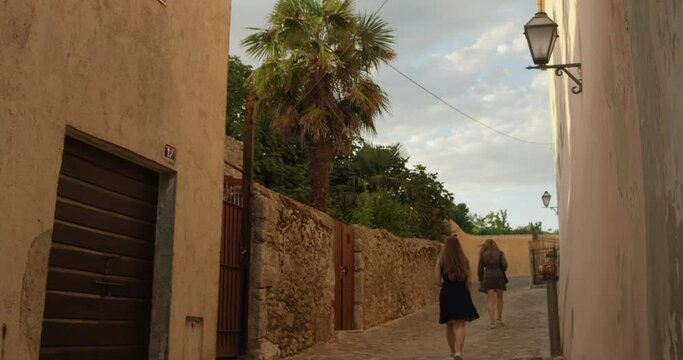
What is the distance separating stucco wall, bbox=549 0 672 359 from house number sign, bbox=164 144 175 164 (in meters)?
3.47

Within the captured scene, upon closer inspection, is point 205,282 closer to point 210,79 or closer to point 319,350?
point 210,79

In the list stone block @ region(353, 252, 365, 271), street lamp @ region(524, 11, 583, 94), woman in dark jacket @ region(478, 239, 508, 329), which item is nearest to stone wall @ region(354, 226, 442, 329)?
stone block @ region(353, 252, 365, 271)

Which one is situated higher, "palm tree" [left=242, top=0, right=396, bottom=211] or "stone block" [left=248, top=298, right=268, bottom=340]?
"palm tree" [left=242, top=0, right=396, bottom=211]

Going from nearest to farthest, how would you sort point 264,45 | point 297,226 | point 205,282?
point 205,282 → point 297,226 → point 264,45

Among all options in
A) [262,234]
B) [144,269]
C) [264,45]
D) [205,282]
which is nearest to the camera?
[144,269]

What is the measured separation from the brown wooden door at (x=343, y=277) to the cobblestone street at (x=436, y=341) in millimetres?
306

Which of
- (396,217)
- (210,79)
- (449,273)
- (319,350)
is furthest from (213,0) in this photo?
(396,217)

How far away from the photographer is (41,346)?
480 cm

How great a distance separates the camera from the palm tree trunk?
14586mm

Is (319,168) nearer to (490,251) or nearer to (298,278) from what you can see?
(490,251)

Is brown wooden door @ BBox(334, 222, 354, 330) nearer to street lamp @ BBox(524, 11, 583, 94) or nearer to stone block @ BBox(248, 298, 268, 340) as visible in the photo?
stone block @ BBox(248, 298, 268, 340)

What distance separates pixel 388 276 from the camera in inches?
625

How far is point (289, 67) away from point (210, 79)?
7.11 meters

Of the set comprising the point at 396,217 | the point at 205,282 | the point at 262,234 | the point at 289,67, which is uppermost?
the point at 289,67
